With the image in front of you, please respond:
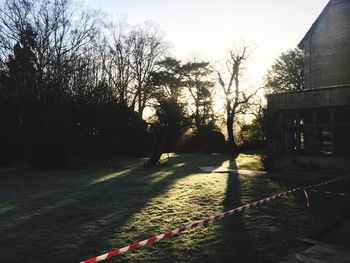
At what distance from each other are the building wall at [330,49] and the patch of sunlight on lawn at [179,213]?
43.9 feet

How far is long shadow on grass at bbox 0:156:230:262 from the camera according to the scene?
5.89m

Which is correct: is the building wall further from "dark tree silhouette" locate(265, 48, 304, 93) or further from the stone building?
"dark tree silhouette" locate(265, 48, 304, 93)

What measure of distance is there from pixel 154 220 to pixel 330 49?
63.6ft

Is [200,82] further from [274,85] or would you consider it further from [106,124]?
[106,124]

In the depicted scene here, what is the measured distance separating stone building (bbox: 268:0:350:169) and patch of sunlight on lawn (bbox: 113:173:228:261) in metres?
5.58

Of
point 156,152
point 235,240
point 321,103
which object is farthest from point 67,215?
point 156,152

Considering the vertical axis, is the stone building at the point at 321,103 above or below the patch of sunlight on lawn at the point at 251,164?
above

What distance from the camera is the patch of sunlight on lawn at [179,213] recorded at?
249 inches

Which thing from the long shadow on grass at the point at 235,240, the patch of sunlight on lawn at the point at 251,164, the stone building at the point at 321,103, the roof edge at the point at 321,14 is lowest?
the long shadow on grass at the point at 235,240

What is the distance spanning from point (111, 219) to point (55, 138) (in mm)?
14001

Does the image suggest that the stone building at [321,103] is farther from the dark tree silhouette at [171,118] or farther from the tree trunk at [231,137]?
the dark tree silhouette at [171,118]

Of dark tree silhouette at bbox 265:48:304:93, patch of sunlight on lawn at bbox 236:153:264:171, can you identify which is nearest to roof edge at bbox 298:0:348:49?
patch of sunlight on lawn at bbox 236:153:264:171

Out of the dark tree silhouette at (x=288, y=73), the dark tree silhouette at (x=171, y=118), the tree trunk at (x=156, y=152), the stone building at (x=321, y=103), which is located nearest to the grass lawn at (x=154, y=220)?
the stone building at (x=321, y=103)

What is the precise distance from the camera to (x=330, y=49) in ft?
73.4
